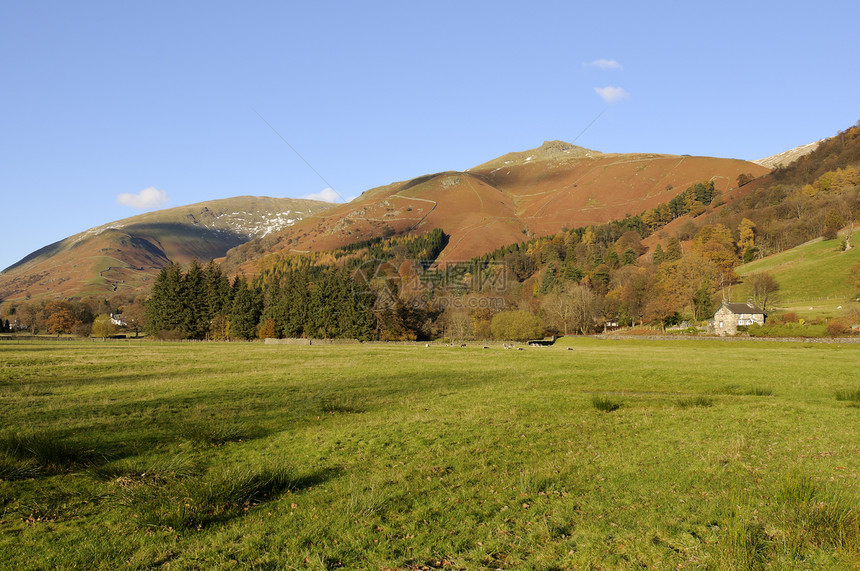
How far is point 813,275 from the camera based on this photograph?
107m

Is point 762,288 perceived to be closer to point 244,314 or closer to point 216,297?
point 244,314

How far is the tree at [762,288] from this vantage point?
102 meters

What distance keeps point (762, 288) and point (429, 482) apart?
117 m

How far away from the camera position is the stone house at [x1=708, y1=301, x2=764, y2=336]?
282 ft

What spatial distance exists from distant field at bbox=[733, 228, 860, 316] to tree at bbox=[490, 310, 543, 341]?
4617 centimetres

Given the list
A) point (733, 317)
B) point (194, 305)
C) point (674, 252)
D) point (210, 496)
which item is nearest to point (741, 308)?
point (733, 317)

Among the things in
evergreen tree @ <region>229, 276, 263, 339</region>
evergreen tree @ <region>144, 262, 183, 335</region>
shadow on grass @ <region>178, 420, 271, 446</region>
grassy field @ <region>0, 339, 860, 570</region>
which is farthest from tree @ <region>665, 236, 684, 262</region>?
shadow on grass @ <region>178, 420, 271, 446</region>

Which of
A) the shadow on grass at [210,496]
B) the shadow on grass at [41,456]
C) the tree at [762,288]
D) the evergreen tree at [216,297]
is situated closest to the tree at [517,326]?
the tree at [762,288]

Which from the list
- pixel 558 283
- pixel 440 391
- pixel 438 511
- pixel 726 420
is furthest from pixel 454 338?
pixel 438 511

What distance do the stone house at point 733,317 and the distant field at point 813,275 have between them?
784 cm

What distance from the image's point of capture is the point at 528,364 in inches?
1423

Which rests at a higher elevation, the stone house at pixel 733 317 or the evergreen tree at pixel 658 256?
the evergreen tree at pixel 658 256

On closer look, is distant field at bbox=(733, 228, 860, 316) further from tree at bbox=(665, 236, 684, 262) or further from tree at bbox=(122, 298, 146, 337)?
tree at bbox=(122, 298, 146, 337)

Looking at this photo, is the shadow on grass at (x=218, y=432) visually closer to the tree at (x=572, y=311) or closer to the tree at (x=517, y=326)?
the tree at (x=517, y=326)
